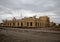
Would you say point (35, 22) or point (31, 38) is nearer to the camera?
point (31, 38)

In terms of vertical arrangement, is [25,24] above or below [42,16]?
below

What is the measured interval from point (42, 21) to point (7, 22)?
13.0 metres

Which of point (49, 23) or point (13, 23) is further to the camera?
point (13, 23)

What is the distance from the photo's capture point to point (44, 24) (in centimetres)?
2709

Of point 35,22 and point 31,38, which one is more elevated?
point 35,22

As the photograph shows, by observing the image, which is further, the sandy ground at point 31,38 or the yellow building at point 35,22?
the yellow building at point 35,22

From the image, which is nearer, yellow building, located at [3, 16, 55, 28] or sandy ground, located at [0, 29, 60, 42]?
sandy ground, located at [0, 29, 60, 42]

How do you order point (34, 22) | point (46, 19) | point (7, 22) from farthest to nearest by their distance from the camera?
1. point (7, 22)
2. point (46, 19)
3. point (34, 22)

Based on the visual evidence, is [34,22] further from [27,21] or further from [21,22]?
[21,22]

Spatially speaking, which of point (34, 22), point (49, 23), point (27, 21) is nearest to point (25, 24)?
point (27, 21)

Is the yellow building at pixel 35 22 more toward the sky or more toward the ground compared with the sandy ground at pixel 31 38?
more toward the sky

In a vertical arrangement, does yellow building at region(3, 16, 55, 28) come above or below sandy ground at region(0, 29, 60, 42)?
above

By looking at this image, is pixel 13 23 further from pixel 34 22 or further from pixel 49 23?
pixel 49 23

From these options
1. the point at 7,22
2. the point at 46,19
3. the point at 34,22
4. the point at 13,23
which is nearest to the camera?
the point at 34,22
